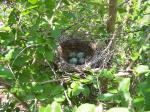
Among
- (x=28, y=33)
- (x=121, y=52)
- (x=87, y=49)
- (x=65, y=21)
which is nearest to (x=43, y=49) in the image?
(x=28, y=33)

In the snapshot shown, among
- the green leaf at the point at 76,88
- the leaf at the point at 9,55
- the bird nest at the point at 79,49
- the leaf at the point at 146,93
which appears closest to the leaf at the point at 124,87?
the leaf at the point at 146,93

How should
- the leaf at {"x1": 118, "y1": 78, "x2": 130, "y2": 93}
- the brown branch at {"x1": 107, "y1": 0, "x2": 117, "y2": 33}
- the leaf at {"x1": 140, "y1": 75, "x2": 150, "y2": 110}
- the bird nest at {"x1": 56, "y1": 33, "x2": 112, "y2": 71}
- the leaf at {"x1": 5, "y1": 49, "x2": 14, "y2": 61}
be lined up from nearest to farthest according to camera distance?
the leaf at {"x1": 140, "y1": 75, "x2": 150, "y2": 110} < the leaf at {"x1": 118, "y1": 78, "x2": 130, "y2": 93} < the leaf at {"x1": 5, "y1": 49, "x2": 14, "y2": 61} < the brown branch at {"x1": 107, "y1": 0, "x2": 117, "y2": 33} < the bird nest at {"x1": 56, "y1": 33, "x2": 112, "y2": 71}

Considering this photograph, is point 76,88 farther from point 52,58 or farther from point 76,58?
point 76,58

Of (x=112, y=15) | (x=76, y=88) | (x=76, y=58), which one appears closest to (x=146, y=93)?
(x=76, y=88)

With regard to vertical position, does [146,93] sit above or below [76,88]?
above

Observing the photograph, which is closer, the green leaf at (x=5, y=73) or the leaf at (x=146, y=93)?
the leaf at (x=146, y=93)

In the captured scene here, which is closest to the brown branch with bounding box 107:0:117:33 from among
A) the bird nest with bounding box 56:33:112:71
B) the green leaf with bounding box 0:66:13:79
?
the bird nest with bounding box 56:33:112:71

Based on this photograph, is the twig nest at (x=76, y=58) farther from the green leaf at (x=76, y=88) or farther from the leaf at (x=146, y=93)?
the leaf at (x=146, y=93)

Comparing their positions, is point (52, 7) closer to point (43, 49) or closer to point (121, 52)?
point (43, 49)

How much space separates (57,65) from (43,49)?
402 mm

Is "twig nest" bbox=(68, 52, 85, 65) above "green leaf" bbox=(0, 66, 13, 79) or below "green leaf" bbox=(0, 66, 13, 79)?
below

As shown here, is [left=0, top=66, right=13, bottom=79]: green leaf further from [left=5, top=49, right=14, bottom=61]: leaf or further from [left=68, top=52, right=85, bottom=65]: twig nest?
[left=68, top=52, right=85, bottom=65]: twig nest

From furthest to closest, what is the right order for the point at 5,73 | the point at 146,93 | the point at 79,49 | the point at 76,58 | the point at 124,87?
the point at 79,49 < the point at 76,58 < the point at 5,73 < the point at 124,87 < the point at 146,93

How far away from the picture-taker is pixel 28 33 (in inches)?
59.8
